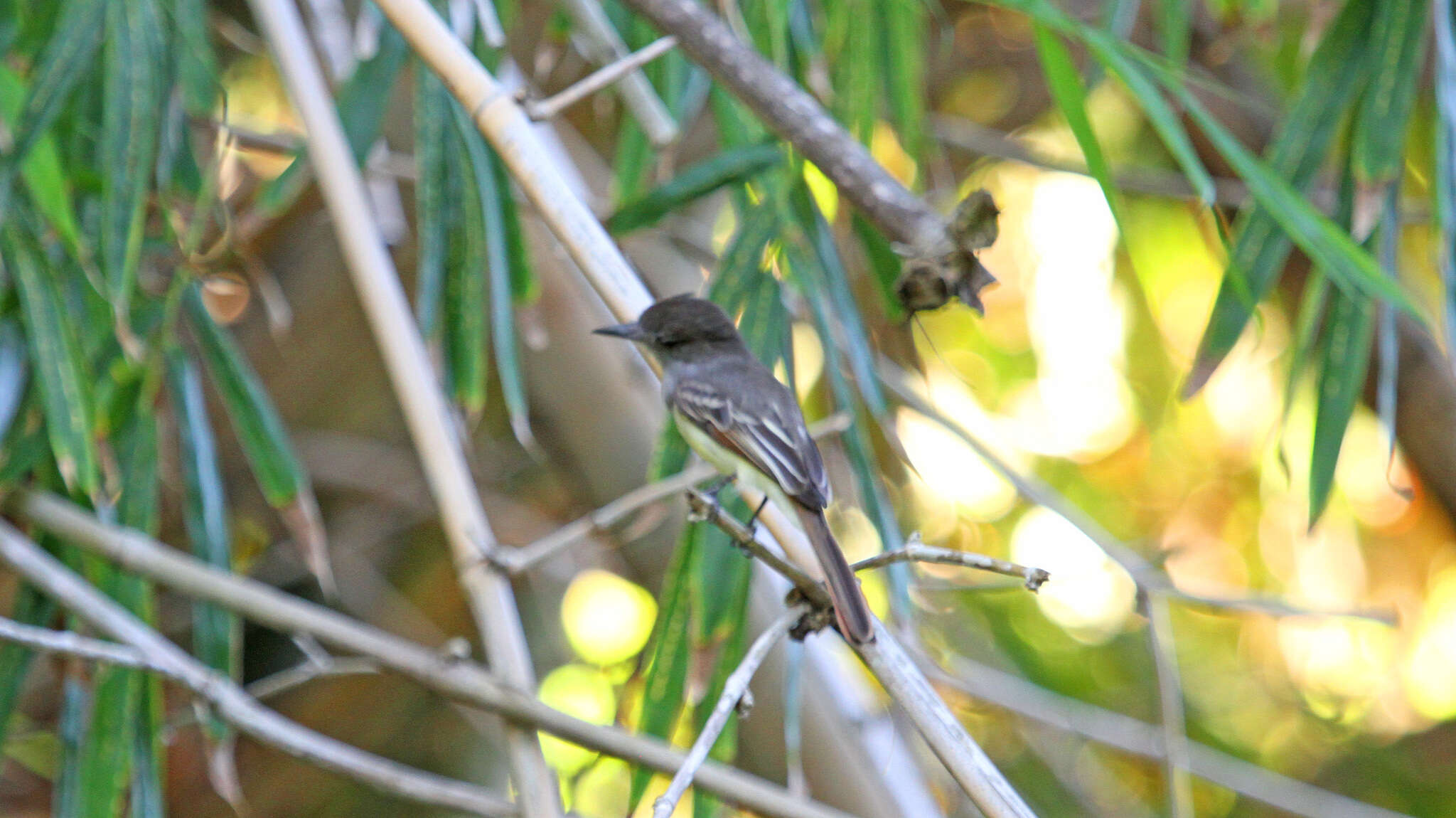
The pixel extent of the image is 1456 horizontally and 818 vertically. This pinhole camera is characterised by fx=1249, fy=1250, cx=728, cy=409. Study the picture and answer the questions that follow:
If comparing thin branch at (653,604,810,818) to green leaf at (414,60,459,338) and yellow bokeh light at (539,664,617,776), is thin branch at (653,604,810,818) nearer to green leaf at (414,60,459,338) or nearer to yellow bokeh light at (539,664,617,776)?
green leaf at (414,60,459,338)

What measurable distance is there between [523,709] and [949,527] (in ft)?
9.58

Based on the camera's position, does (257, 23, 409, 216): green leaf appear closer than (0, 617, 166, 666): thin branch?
No

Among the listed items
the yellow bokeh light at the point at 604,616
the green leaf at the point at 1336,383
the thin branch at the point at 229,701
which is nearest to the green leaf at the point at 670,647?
the thin branch at the point at 229,701

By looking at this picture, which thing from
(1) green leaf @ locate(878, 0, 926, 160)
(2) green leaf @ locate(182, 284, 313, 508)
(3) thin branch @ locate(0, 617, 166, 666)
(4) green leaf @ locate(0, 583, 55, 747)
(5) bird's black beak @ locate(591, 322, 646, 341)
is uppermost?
(1) green leaf @ locate(878, 0, 926, 160)

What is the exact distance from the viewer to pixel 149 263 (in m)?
2.83

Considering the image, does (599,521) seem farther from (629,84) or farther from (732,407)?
(629,84)

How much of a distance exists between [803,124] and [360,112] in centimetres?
129

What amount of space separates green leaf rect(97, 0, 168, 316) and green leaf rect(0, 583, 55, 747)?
614 millimetres

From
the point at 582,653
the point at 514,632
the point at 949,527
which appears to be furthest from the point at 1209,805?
the point at 514,632

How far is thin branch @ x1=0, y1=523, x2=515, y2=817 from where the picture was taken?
1.82m

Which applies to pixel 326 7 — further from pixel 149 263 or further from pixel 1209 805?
pixel 1209 805

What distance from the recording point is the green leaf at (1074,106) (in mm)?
1641

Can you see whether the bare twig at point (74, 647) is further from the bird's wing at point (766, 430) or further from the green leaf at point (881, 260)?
the green leaf at point (881, 260)

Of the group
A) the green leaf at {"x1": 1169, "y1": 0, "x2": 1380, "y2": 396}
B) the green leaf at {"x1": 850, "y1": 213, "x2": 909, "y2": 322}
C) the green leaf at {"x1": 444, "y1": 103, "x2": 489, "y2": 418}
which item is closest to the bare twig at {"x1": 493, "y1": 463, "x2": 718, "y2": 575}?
the green leaf at {"x1": 444, "y1": 103, "x2": 489, "y2": 418}
